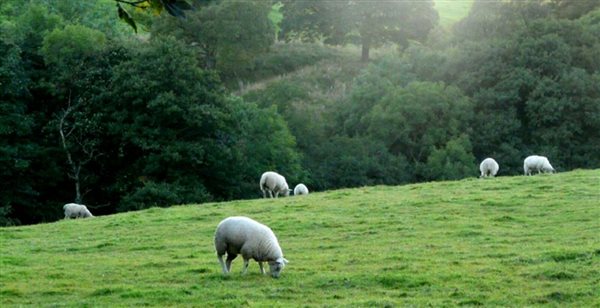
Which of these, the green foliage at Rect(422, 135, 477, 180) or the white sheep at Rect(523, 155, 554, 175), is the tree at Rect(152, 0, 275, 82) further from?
the white sheep at Rect(523, 155, 554, 175)

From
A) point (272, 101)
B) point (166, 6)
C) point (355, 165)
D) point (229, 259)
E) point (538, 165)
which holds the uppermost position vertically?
point (166, 6)

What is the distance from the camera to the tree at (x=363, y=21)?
79625 millimetres

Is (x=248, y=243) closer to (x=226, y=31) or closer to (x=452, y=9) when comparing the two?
(x=226, y=31)

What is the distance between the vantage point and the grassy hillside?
17.2 meters

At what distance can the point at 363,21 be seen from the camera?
262 feet

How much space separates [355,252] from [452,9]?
97.9 m

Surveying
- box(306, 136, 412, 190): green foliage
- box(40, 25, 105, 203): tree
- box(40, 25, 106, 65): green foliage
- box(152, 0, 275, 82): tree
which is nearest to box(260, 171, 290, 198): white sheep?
box(40, 25, 105, 203): tree

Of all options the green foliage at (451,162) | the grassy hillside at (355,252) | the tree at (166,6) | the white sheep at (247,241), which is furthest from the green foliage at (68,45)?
the tree at (166,6)

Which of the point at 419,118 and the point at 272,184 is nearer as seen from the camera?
the point at 272,184

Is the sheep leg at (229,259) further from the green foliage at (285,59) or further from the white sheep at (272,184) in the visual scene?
the green foliage at (285,59)

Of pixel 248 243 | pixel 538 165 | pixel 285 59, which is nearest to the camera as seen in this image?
pixel 248 243

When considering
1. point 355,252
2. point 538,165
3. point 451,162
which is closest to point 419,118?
point 451,162

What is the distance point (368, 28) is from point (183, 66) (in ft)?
103

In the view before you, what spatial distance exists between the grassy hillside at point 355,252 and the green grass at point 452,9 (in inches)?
2966
